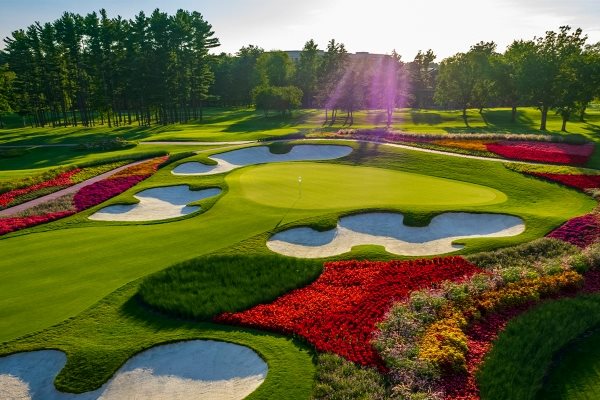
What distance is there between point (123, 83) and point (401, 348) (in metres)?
87.2

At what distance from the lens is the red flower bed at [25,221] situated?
2759cm

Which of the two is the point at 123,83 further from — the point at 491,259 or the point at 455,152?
the point at 491,259

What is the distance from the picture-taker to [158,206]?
1286 inches

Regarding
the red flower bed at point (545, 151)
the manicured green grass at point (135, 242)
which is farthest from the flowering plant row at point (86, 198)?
the red flower bed at point (545, 151)

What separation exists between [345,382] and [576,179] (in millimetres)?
31096

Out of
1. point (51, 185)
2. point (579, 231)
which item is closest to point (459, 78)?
point (579, 231)

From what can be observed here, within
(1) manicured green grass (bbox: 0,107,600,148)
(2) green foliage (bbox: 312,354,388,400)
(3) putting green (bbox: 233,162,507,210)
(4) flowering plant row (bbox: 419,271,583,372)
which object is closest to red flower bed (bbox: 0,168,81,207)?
(3) putting green (bbox: 233,162,507,210)

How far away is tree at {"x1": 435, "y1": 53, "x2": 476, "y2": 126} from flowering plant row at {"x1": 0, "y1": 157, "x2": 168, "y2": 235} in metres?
66.4

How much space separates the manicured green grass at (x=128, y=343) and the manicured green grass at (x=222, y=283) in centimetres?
70

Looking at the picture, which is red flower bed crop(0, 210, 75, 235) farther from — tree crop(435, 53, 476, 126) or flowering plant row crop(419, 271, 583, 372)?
tree crop(435, 53, 476, 126)

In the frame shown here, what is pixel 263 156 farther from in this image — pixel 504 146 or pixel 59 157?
pixel 504 146

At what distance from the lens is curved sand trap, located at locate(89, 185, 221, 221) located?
3038 centimetres

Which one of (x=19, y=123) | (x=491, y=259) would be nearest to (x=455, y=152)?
(x=491, y=259)

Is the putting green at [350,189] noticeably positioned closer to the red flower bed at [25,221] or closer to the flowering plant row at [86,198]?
the flowering plant row at [86,198]
